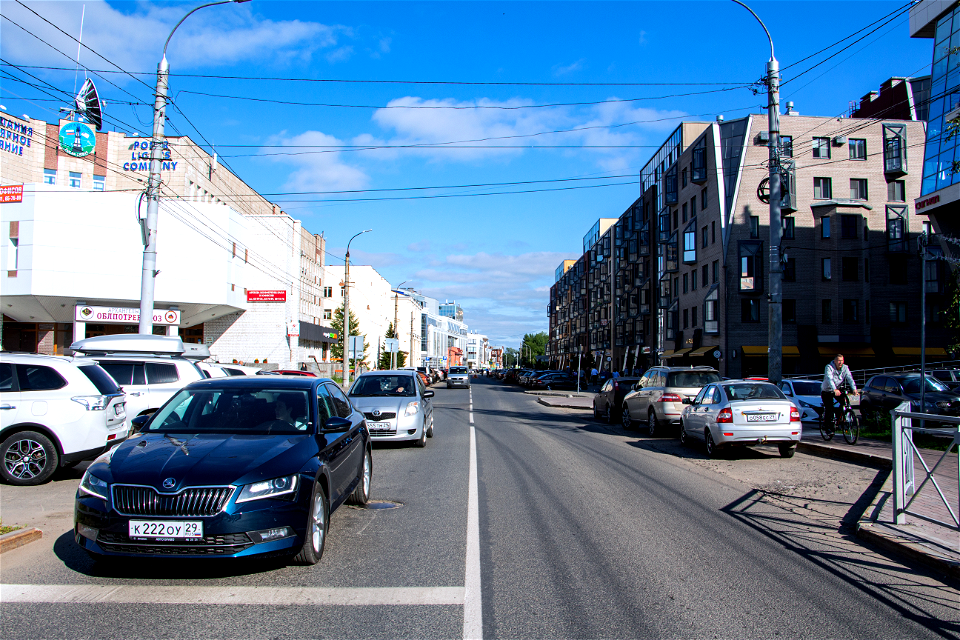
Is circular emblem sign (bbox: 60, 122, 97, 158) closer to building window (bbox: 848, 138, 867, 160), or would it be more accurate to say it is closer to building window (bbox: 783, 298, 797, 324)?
building window (bbox: 783, 298, 797, 324)

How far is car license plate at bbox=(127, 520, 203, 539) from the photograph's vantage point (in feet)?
15.3

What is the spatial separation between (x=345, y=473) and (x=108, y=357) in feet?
26.3

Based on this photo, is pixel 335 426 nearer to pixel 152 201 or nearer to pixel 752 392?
pixel 752 392

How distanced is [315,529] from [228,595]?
88 centimetres

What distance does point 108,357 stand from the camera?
12.3 meters

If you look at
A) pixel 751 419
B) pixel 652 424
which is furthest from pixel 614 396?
pixel 751 419

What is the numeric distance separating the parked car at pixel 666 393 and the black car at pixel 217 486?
11668 millimetres

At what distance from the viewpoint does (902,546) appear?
5.92 meters

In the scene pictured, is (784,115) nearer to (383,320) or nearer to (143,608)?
(143,608)

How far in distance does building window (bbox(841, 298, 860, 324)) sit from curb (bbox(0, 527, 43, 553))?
159 feet

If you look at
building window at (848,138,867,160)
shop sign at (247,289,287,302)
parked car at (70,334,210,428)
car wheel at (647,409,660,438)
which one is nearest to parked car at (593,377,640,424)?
car wheel at (647,409,660,438)

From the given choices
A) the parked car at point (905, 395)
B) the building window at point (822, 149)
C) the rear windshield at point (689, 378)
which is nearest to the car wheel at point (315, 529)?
the rear windshield at point (689, 378)

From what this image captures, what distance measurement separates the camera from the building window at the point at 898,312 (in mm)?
45406

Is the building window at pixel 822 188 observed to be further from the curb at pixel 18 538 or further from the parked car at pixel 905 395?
the curb at pixel 18 538
